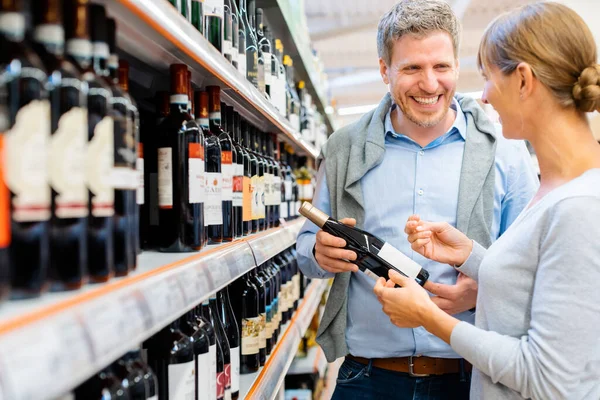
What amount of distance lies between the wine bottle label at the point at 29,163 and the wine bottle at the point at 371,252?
1142 mm

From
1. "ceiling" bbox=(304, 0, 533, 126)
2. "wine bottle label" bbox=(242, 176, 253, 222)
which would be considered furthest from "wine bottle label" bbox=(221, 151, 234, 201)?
"ceiling" bbox=(304, 0, 533, 126)

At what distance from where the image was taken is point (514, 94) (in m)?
1.29

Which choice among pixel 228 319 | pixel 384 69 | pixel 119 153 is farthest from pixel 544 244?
pixel 228 319

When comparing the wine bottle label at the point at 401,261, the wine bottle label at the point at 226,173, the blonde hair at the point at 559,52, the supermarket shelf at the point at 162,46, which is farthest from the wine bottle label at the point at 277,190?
the blonde hair at the point at 559,52

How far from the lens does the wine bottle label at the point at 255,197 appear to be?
2.12 meters

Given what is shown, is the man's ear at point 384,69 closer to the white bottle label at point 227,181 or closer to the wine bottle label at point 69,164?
the white bottle label at point 227,181

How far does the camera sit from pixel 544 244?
1150mm

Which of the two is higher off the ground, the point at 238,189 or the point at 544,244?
the point at 238,189

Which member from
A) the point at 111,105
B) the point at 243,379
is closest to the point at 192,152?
the point at 111,105

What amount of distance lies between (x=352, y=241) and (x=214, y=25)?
788 mm

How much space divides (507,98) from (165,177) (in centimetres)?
80

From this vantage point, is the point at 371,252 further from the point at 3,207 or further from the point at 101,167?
the point at 3,207

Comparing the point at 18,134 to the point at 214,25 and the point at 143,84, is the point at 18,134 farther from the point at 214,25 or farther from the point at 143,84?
the point at 214,25

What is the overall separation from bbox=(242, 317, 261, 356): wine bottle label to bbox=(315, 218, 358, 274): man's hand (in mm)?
387
